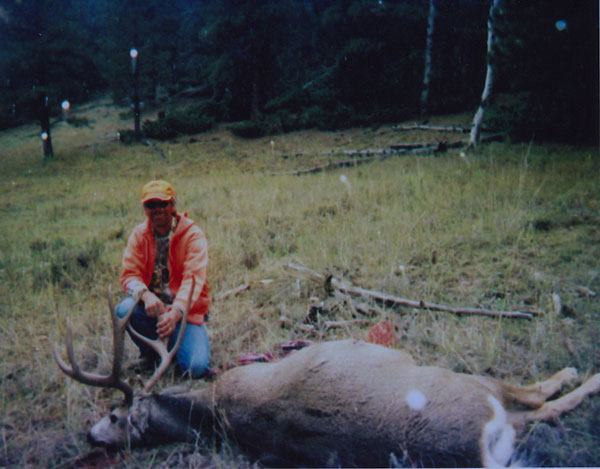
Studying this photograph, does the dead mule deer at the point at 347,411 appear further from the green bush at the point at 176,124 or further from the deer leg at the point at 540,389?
the green bush at the point at 176,124

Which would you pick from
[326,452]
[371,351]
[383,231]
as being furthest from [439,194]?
[326,452]

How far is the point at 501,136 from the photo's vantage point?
8898 millimetres

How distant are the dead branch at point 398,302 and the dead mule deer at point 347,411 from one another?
2.12 ft

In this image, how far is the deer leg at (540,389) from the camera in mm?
1890

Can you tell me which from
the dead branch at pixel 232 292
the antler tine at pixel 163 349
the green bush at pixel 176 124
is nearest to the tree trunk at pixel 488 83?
the dead branch at pixel 232 292

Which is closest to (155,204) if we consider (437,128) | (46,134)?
(46,134)

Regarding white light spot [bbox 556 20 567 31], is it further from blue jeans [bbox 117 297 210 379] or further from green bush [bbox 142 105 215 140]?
green bush [bbox 142 105 215 140]

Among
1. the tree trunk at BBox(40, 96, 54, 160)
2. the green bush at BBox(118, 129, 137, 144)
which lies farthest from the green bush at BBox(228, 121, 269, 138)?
the tree trunk at BBox(40, 96, 54, 160)

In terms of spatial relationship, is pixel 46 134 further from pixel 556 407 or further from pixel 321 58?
pixel 556 407

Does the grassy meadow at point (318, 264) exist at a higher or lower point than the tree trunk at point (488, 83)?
lower

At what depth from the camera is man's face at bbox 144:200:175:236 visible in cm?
281

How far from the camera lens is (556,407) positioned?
6.19ft

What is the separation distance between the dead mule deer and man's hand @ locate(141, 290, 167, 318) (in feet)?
1.83

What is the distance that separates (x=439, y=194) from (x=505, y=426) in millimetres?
3911
